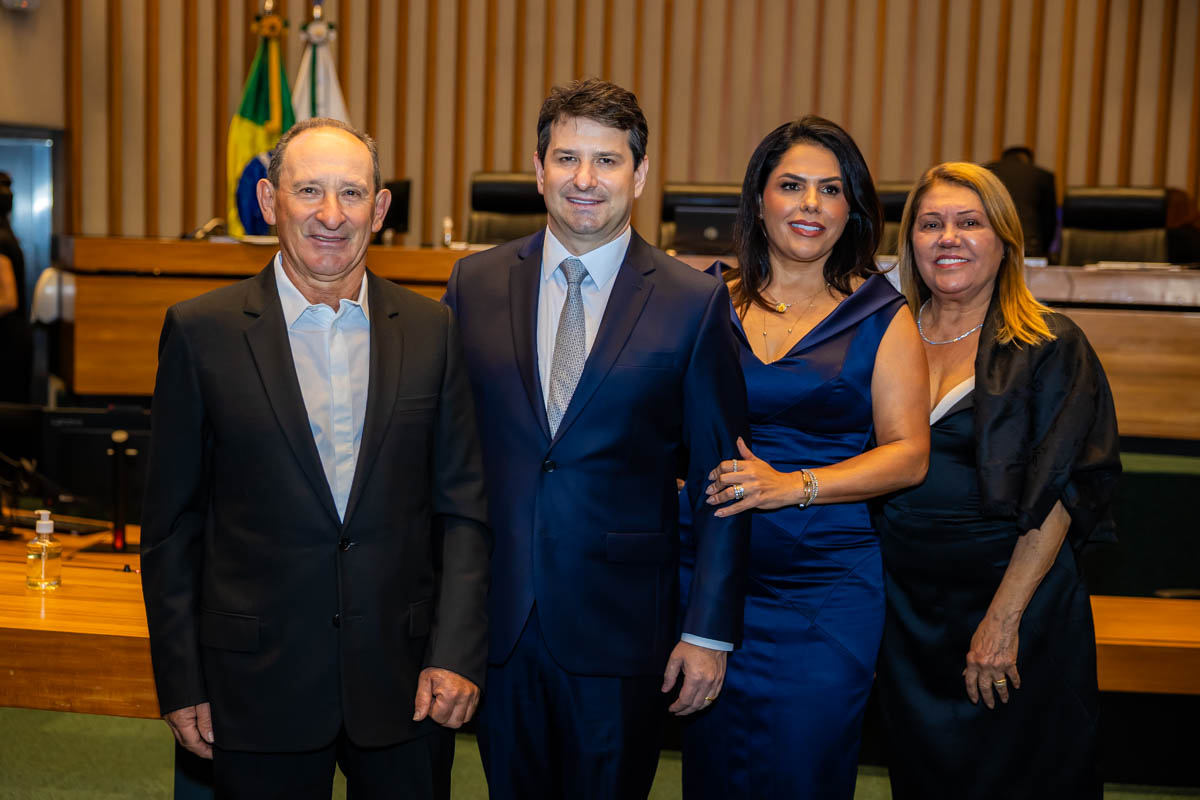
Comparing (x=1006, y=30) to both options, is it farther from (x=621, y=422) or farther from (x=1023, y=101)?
(x=621, y=422)

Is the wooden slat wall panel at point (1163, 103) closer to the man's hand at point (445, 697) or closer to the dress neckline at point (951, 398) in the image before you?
the dress neckline at point (951, 398)

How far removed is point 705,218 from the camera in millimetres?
5012

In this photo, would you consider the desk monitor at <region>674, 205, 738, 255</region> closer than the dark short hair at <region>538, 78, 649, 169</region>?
No

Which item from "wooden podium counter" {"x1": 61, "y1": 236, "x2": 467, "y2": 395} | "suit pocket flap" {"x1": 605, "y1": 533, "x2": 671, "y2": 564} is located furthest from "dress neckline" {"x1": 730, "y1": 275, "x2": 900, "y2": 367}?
"wooden podium counter" {"x1": 61, "y1": 236, "x2": 467, "y2": 395}

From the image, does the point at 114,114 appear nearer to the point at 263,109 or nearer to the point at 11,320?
the point at 263,109

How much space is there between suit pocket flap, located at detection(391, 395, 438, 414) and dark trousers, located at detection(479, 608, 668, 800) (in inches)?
15.4

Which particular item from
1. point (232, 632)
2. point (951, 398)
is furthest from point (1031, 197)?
point (232, 632)

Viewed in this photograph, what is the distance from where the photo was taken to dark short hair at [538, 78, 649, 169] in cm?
180

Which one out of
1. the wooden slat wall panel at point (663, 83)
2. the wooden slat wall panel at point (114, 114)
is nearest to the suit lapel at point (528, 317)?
the wooden slat wall panel at point (663, 83)

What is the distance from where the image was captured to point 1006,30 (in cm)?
749

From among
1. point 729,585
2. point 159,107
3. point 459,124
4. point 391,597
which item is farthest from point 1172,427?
point 159,107

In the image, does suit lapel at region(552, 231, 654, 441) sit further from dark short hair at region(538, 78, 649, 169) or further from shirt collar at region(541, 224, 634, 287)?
dark short hair at region(538, 78, 649, 169)

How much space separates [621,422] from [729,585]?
1.06ft

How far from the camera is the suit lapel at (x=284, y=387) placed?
1.60 meters
